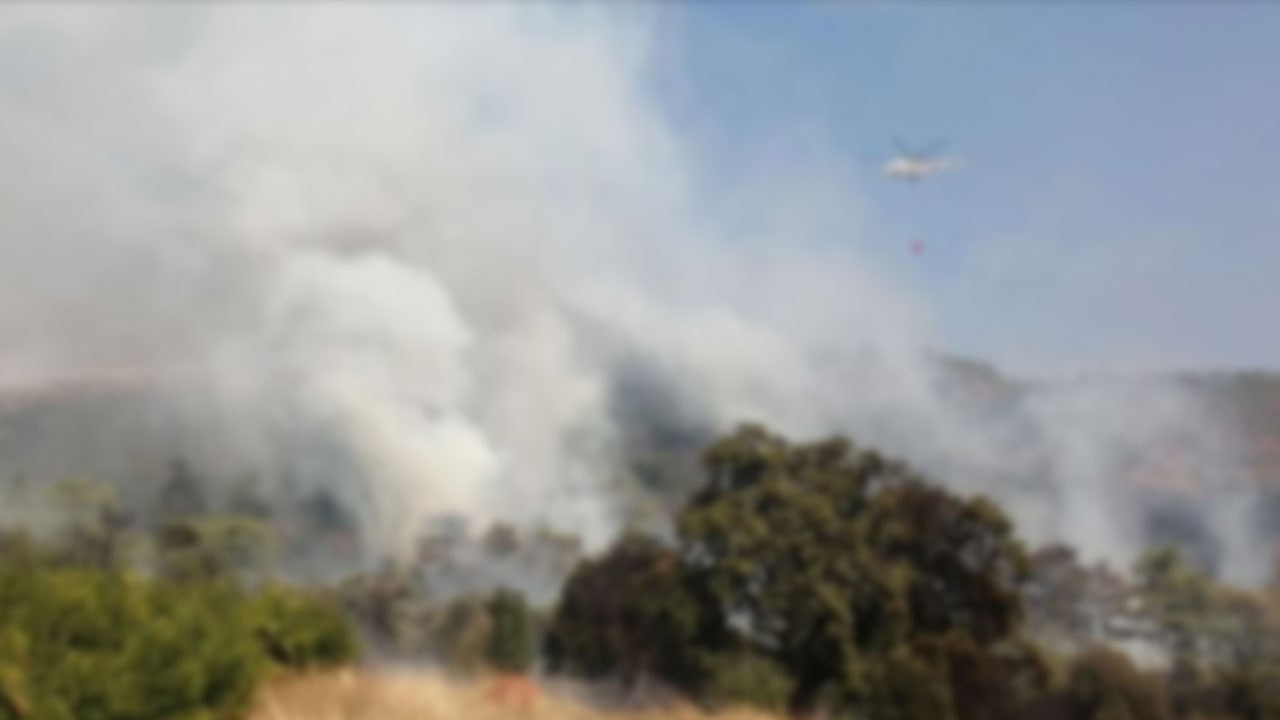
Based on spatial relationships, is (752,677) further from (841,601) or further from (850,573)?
(850,573)

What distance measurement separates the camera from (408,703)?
31.4ft

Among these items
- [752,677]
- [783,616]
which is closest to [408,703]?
[752,677]

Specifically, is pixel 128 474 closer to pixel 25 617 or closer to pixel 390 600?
pixel 390 600

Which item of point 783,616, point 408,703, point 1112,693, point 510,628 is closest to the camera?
point 408,703

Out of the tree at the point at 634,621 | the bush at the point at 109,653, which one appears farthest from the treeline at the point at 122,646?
the tree at the point at 634,621

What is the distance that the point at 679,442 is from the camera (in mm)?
173750

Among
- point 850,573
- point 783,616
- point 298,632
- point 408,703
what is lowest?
point 408,703

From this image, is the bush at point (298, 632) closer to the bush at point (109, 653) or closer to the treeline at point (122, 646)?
the treeline at point (122, 646)

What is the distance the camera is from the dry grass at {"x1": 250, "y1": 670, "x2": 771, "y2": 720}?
30.5 ft

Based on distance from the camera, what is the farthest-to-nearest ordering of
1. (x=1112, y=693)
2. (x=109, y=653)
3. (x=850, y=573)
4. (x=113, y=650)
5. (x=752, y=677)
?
1. (x=1112, y=693)
2. (x=850, y=573)
3. (x=752, y=677)
4. (x=113, y=650)
5. (x=109, y=653)

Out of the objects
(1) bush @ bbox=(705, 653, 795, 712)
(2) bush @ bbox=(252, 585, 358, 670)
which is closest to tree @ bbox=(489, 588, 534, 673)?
(1) bush @ bbox=(705, 653, 795, 712)

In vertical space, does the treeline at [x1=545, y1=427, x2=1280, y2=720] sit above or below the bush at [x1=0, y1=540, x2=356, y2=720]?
above

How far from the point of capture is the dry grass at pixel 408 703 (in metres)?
9.29

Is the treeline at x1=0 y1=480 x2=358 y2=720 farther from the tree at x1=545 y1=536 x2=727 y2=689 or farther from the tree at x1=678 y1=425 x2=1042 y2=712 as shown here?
the tree at x1=545 y1=536 x2=727 y2=689
